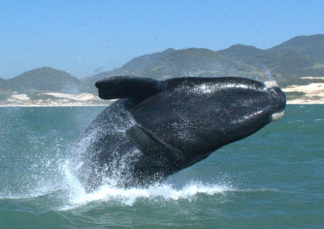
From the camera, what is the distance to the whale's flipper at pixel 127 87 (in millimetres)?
6301

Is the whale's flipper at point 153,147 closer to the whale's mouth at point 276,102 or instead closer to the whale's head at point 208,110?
the whale's head at point 208,110

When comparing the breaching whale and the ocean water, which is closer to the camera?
the breaching whale

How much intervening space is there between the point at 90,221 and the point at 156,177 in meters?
1.39

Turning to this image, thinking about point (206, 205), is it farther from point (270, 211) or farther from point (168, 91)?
point (168, 91)

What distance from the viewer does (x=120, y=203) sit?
8391mm

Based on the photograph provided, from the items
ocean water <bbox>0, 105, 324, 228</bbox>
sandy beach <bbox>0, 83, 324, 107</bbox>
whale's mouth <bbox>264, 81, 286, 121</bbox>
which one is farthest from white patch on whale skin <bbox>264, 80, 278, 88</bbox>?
sandy beach <bbox>0, 83, 324, 107</bbox>

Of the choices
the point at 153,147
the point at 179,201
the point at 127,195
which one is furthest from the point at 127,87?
the point at 179,201

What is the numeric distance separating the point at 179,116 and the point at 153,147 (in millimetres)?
660

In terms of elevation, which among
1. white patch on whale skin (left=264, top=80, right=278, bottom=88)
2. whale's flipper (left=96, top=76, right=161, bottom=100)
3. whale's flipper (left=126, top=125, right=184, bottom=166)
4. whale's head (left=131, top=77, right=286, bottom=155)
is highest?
whale's flipper (left=96, top=76, right=161, bottom=100)

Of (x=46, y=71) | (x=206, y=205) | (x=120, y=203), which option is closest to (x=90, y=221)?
(x=120, y=203)

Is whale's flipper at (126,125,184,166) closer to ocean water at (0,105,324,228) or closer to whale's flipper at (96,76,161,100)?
whale's flipper at (96,76,161,100)

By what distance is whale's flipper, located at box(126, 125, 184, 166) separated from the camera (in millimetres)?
6938

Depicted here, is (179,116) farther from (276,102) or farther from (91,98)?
(91,98)

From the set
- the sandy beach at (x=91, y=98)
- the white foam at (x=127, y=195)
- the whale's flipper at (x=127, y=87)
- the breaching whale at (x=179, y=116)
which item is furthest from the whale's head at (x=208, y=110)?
the sandy beach at (x=91, y=98)
